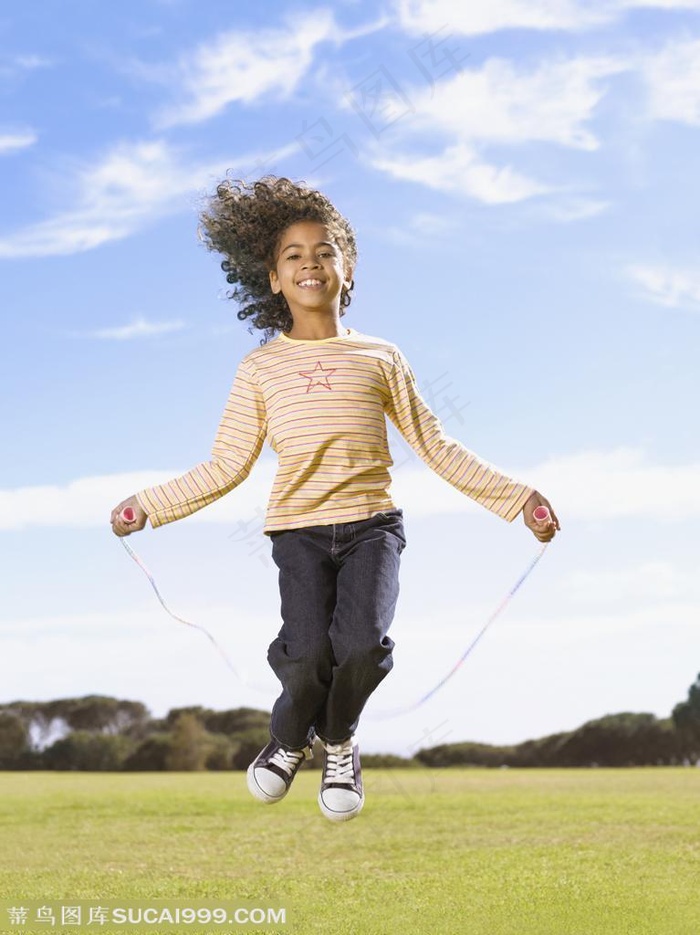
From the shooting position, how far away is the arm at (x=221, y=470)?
3.88 meters

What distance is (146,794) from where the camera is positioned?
12.7m

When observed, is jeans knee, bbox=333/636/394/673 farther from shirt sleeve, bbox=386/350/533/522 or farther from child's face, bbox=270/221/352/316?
child's face, bbox=270/221/352/316

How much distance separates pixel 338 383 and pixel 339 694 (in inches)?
40.5

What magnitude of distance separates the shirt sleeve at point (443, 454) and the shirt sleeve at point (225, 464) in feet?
1.56

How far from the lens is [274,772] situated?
376 centimetres

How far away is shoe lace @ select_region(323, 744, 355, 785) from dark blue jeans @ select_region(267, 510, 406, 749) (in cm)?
4

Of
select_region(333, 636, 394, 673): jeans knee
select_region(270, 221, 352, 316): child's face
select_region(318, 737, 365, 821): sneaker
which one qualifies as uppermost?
select_region(270, 221, 352, 316): child's face

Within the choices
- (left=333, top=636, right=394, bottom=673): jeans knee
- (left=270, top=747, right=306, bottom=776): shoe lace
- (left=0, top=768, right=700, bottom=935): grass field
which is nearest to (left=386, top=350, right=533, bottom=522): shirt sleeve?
(left=333, top=636, right=394, bottom=673): jeans knee

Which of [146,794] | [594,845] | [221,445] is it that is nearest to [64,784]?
[146,794]

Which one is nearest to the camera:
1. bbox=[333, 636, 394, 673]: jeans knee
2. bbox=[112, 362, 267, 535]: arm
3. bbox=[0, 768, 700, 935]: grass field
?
bbox=[333, 636, 394, 673]: jeans knee

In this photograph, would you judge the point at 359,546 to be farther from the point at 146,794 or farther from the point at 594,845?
the point at 146,794

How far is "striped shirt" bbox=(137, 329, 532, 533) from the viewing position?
12.5 feet

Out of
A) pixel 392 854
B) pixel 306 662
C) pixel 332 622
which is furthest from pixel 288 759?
pixel 392 854

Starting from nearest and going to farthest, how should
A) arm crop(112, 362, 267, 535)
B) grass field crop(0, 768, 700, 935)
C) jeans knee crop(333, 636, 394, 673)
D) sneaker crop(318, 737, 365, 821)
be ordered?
jeans knee crop(333, 636, 394, 673), sneaker crop(318, 737, 365, 821), arm crop(112, 362, 267, 535), grass field crop(0, 768, 700, 935)
